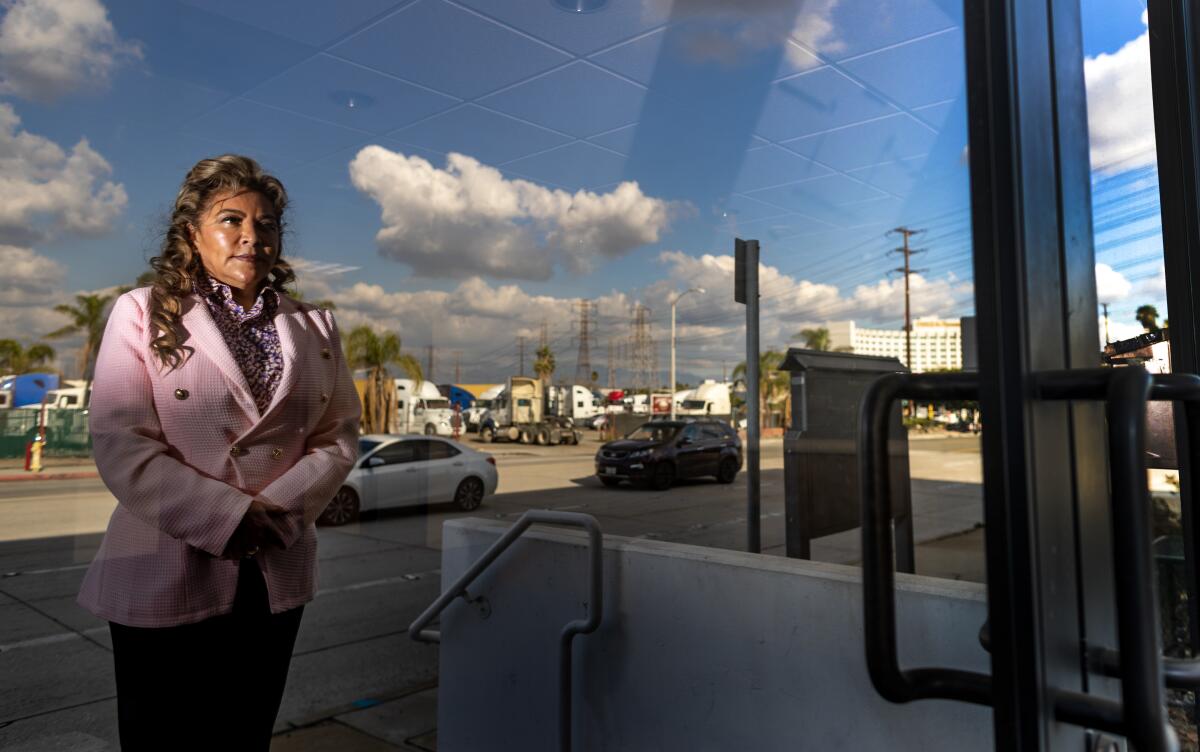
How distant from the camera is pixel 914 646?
1.78 metres

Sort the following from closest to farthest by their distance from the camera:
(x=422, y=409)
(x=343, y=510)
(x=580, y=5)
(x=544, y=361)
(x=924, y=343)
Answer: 1. (x=924, y=343)
2. (x=580, y=5)
3. (x=544, y=361)
4. (x=422, y=409)
5. (x=343, y=510)

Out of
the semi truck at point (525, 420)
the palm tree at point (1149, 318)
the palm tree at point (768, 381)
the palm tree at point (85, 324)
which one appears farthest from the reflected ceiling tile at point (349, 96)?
the semi truck at point (525, 420)

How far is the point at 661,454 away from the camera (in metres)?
12.6

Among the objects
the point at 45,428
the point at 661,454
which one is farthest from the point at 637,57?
the point at 661,454

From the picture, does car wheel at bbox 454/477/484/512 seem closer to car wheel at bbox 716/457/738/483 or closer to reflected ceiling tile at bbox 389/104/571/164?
car wheel at bbox 716/457/738/483

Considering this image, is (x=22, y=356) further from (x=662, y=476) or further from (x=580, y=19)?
(x=662, y=476)

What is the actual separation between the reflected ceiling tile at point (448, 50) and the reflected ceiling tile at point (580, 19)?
0.31ft

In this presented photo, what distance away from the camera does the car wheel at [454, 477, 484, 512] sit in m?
10.6

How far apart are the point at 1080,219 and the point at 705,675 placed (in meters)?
1.69

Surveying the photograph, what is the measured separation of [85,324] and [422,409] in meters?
6.22

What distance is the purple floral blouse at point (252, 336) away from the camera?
1.63 meters

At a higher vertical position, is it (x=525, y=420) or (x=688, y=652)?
(x=525, y=420)

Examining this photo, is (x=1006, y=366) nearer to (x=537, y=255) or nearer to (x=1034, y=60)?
(x=1034, y=60)

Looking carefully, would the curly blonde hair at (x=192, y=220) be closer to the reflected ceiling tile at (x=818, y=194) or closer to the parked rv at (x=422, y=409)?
the reflected ceiling tile at (x=818, y=194)
